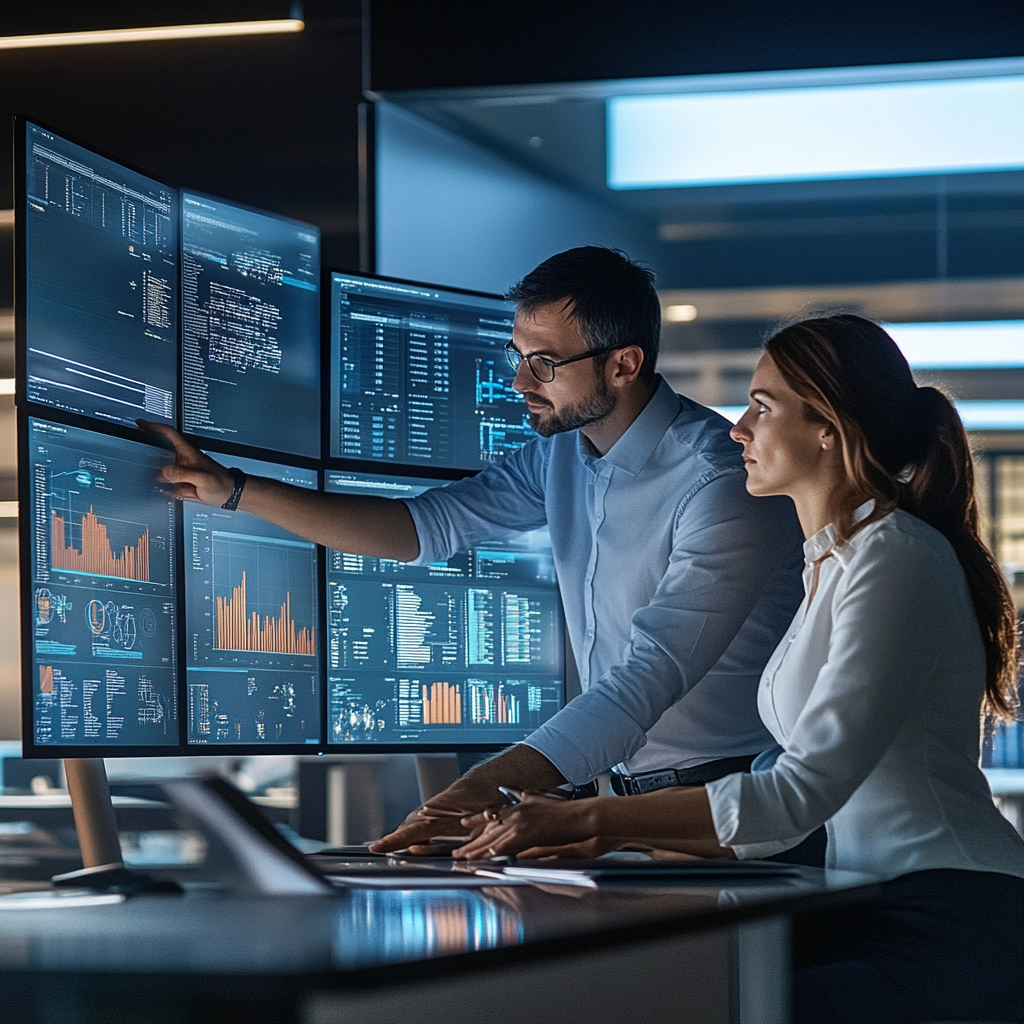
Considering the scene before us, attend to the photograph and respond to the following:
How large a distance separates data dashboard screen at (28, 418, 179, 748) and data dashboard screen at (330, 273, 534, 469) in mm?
520

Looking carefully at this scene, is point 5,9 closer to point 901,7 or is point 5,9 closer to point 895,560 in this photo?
point 901,7

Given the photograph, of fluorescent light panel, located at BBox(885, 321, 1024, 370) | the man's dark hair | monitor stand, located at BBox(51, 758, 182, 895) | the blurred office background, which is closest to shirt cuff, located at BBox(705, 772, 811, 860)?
monitor stand, located at BBox(51, 758, 182, 895)

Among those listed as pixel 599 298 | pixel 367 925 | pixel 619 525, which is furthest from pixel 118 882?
pixel 599 298

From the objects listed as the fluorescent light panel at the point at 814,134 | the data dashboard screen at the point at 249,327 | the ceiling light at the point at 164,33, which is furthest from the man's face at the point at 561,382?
the ceiling light at the point at 164,33

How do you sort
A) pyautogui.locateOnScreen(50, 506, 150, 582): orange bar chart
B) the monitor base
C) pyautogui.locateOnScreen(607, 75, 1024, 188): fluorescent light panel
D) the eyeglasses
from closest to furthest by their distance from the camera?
the monitor base, pyautogui.locateOnScreen(50, 506, 150, 582): orange bar chart, the eyeglasses, pyautogui.locateOnScreen(607, 75, 1024, 188): fluorescent light panel

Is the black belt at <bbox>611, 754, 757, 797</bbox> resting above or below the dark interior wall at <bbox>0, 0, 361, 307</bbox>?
below

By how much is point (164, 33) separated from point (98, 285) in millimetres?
1579

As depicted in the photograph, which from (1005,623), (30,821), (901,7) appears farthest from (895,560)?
(30,821)

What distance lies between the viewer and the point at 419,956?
3.04 feet

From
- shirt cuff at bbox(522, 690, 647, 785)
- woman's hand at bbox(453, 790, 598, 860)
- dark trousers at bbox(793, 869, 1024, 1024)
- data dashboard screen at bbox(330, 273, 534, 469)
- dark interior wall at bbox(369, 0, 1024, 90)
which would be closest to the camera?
dark trousers at bbox(793, 869, 1024, 1024)

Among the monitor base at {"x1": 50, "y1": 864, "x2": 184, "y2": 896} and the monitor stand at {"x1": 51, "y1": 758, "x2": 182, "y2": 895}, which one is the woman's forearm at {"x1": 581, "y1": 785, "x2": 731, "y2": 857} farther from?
the monitor stand at {"x1": 51, "y1": 758, "x2": 182, "y2": 895}

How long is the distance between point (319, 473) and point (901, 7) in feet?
5.76

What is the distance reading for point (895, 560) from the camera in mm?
1629

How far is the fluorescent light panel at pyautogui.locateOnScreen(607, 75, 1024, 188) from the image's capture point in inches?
140
